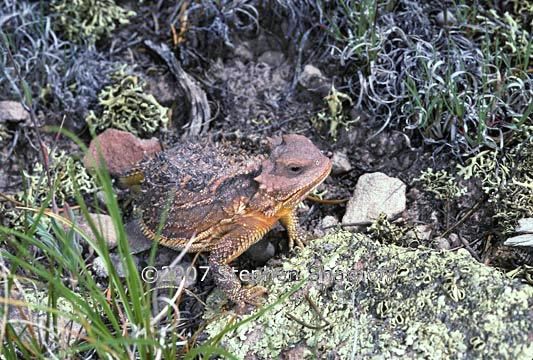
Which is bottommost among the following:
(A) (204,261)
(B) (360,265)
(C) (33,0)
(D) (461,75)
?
(A) (204,261)

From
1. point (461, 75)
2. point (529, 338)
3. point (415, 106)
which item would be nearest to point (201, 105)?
point (415, 106)

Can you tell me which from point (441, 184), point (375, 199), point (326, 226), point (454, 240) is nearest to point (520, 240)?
point (454, 240)

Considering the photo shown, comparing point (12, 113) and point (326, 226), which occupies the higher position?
point (12, 113)

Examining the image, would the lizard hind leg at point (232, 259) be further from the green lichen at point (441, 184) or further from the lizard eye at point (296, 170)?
the green lichen at point (441, 184)

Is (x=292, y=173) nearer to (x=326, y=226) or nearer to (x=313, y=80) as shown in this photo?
(x=326, y=226)

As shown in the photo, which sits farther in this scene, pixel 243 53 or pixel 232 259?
pixel 243 53

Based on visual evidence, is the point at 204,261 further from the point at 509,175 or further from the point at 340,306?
the point at 509,175
